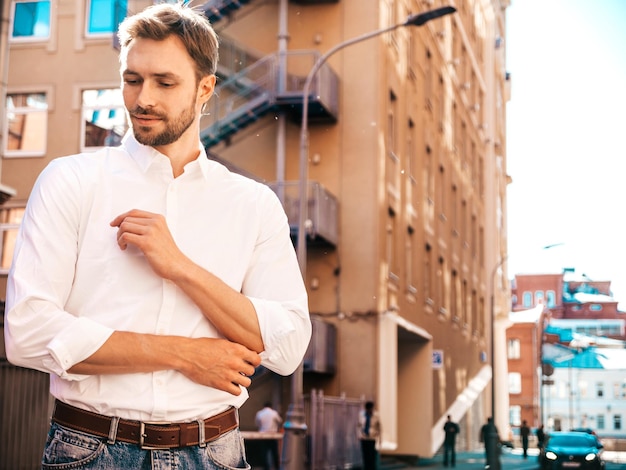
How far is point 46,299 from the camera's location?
162 centimetres

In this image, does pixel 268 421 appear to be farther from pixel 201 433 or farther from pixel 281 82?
pixel 201 433

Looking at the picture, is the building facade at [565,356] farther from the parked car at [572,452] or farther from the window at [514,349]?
A: the parked car at [572,452]

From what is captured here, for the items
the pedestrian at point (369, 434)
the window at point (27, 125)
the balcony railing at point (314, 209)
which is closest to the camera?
the pedestrian at point (369, 434)

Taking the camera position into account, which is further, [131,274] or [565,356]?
[565,356]

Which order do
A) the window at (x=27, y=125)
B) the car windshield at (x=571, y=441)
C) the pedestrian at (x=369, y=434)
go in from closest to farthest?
the pedestrian at (x=369, y=434), the window at (x=27, y=125), the car windshield at (x=571, y=441)

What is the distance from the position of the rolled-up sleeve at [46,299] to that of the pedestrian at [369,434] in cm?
1357

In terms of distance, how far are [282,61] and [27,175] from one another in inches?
203

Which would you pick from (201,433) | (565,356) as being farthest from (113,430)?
(565,356)

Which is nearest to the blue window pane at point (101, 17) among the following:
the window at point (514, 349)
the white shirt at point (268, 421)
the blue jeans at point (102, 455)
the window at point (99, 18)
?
the window at point (99, 18)

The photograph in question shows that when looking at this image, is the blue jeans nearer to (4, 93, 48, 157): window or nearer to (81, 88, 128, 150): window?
(81, 88, 128, 150): window

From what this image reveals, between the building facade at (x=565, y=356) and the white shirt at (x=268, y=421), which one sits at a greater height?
the building facade at (x=565, y=356)

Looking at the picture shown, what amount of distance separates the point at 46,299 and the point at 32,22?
19566 mm

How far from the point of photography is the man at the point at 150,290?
1641 mm

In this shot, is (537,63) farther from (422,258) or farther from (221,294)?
(422,258)
